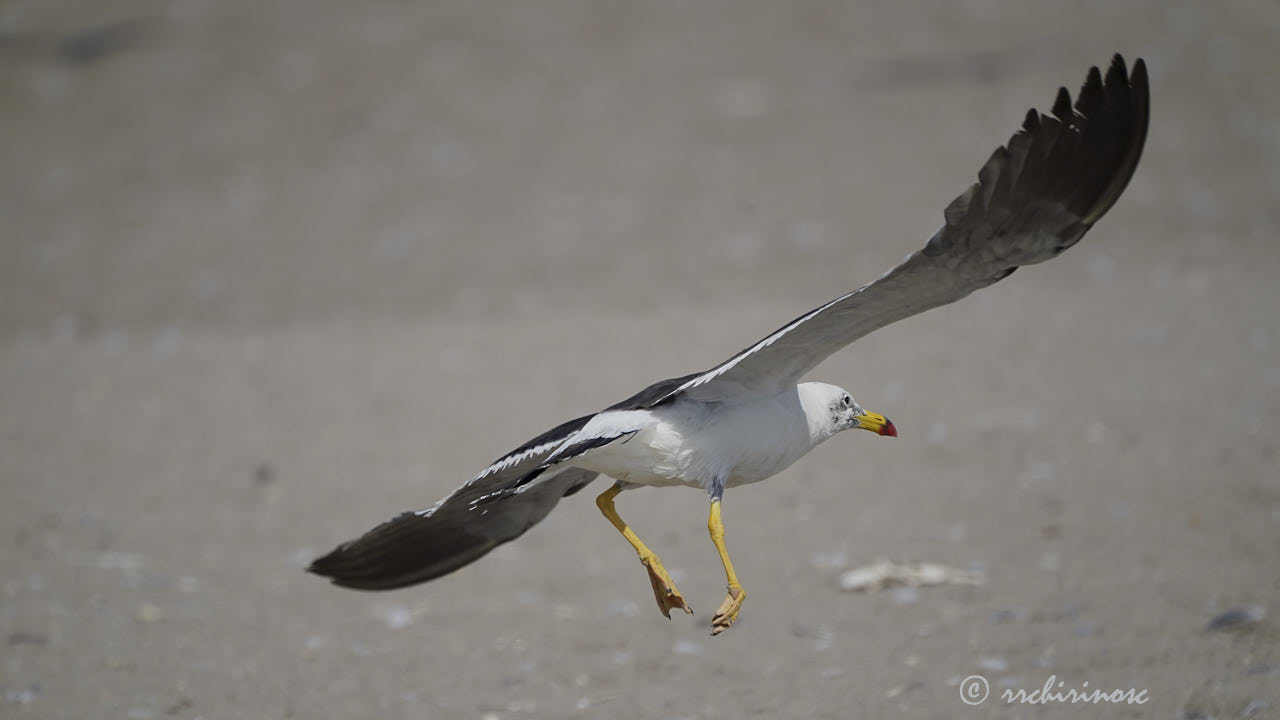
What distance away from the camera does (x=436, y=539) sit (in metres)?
5.60

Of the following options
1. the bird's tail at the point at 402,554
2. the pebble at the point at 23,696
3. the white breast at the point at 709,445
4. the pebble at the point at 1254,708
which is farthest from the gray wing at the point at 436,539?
the pebble at the point at 1254,708

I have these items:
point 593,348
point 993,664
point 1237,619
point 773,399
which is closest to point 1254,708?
point 1237,619

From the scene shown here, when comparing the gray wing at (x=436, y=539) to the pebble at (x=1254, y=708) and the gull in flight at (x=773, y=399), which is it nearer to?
the gull in flight at (x=773, y=399)

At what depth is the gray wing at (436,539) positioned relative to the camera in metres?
5.42

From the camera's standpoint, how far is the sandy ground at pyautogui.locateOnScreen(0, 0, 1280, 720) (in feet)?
20.9

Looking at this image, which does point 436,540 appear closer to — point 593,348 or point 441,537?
point 441,537

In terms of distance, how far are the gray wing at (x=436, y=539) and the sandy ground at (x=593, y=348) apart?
750mm

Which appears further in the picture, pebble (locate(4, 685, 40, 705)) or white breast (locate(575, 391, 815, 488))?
pebble (locate(4, 685, 40, 705))

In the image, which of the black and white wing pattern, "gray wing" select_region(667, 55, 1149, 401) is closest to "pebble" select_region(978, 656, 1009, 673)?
the black and white wing pattern

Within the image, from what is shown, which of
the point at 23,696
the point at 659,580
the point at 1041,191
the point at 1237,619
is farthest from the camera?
the point at 1237,619

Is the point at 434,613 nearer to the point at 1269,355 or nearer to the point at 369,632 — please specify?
the point at 369,632

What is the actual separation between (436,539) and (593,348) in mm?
6369

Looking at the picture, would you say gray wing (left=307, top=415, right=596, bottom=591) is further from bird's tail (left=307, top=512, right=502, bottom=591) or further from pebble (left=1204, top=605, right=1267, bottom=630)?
pebble (left=1204, top=605, right=1267, bottom=630)

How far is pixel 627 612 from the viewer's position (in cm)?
719
